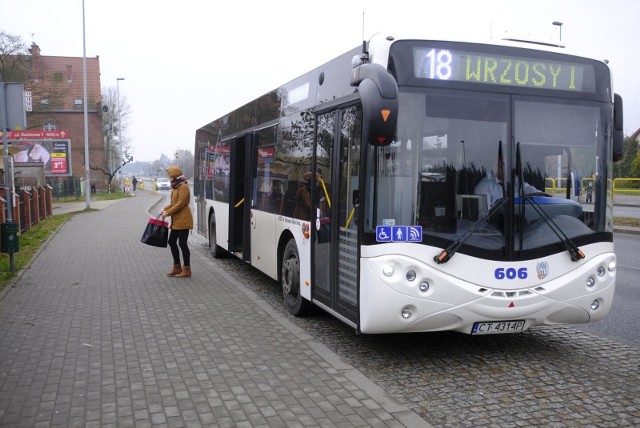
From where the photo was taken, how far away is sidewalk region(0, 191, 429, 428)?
15.2 ft

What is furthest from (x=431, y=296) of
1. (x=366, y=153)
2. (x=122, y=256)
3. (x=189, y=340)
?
(x=122, y=256)

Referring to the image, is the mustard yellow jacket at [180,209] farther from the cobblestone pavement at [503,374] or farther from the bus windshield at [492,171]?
the bus windshield at [492,171]

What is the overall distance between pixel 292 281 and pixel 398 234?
8.86 ft

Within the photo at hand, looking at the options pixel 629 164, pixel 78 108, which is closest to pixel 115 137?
pixel 78 108

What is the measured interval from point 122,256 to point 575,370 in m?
10.3

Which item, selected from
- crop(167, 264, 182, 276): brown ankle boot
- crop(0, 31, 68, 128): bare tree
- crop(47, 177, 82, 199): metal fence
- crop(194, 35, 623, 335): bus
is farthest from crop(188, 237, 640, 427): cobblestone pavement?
crop(47, 177, 82, 199): metal fence

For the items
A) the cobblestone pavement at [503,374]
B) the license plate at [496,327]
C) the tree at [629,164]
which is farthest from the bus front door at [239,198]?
the tree at [629,164]

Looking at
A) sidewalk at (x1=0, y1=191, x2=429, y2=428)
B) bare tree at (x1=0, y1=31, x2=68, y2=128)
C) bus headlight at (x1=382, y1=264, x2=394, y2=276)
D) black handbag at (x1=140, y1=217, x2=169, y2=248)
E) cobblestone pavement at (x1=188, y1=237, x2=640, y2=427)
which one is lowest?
cobblestone pavement at (x1=188, y1=237, x2=640, y2=427)

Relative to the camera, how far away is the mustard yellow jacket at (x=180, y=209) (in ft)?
34.3

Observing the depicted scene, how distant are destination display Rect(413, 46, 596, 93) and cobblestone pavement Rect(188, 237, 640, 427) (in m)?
2.60

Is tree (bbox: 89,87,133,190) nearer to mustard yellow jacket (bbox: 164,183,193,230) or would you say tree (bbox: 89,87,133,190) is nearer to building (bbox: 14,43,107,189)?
building (bbox: 14,43,107,189)

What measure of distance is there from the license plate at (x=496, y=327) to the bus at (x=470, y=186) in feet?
0.04

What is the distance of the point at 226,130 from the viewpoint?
39.6 feet

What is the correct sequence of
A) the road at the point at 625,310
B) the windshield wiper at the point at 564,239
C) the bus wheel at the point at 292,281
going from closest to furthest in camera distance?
1. the windshield wiper at the point at 564,239
2. the road at the point at 625,310
3. the bus wheel at the point at 292,281
